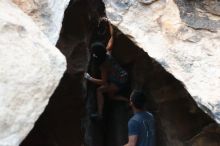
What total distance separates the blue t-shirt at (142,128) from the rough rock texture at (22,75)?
0.83 metres

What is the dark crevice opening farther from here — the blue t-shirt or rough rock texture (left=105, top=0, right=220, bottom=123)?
rough rock texture (left=105, top=0, right=220, bottom=123)

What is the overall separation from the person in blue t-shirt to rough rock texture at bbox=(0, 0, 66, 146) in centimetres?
82

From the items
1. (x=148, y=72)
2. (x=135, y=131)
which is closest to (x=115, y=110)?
(x=148, y=72)

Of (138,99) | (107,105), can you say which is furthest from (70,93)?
(138,99)

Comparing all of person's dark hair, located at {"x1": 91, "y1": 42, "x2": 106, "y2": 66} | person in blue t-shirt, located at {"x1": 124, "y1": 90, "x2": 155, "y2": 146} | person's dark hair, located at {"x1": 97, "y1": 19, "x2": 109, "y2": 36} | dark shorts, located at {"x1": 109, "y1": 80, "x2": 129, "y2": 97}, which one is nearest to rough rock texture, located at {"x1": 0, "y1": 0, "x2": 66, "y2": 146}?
person in blue t-shirt, located at {"x1": 124, "y1": 90, "x2": 155, "y2": 146}

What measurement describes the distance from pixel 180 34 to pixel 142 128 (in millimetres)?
692

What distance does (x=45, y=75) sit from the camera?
3.05 m

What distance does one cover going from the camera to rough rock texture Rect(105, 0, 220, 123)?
3.48m

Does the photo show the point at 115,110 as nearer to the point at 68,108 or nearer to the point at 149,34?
the point at 68,108

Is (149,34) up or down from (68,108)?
up

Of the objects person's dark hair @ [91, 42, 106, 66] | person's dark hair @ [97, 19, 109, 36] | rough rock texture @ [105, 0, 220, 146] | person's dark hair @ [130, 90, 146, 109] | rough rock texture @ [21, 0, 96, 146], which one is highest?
rough rock texture @ [105, 0, 220, 146]

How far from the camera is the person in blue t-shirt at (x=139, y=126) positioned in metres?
3.71

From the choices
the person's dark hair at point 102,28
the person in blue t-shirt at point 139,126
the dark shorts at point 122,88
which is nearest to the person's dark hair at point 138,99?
the person in blue t-shirt at point 139,126

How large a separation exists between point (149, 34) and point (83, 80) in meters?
2.14
